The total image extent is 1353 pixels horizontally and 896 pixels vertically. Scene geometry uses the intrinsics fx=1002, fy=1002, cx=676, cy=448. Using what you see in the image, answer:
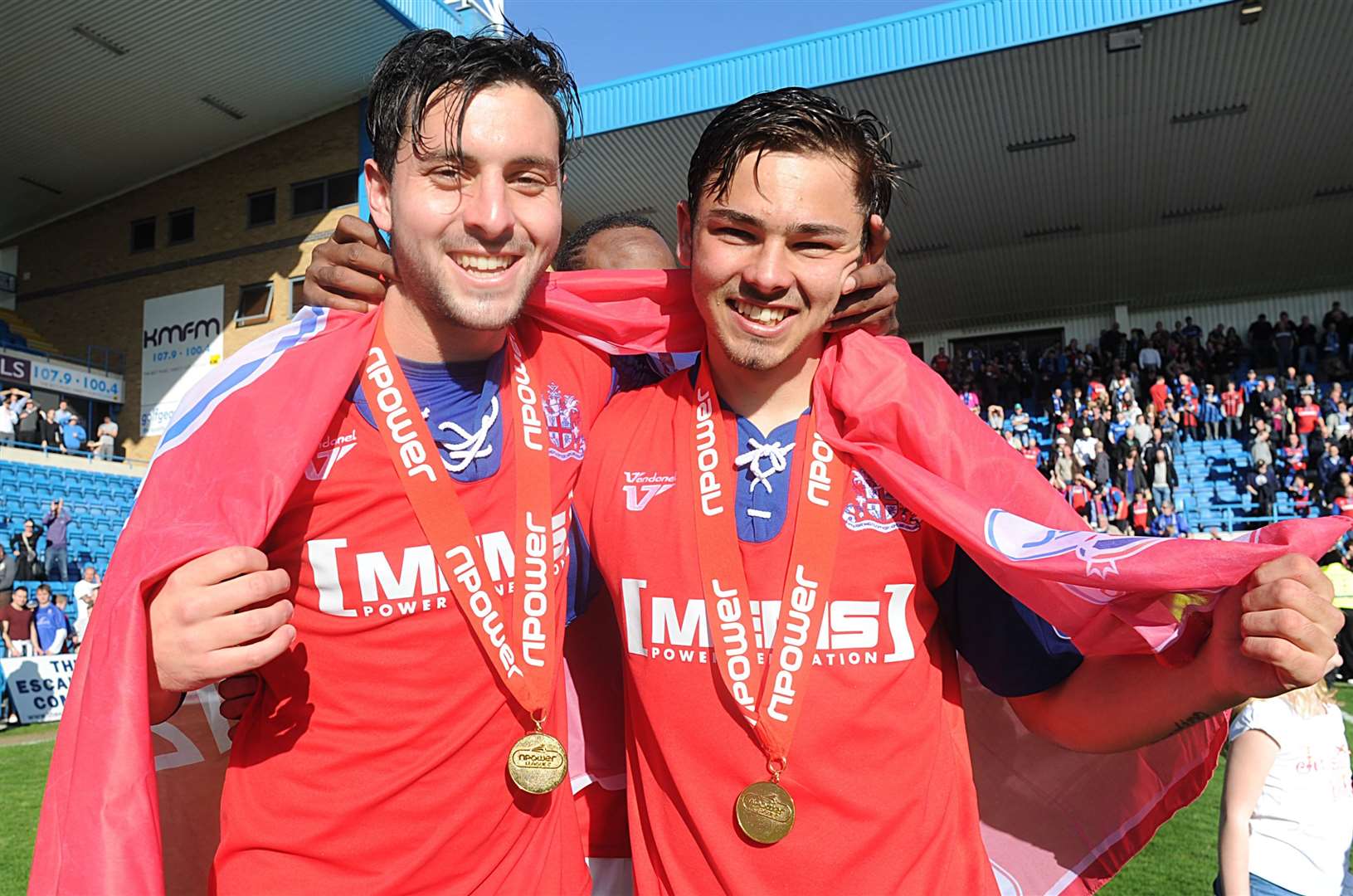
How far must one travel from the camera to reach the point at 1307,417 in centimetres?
1922

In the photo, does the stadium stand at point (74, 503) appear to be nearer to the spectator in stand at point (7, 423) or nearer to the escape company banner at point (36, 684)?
the spectator in stand at point (7, 423)

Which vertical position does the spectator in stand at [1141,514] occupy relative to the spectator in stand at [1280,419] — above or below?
below

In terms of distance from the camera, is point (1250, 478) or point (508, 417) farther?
point (1250, 478)

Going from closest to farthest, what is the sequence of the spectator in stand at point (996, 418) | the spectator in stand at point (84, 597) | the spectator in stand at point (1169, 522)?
1. the spectator in stand at point (84, 597)
2. the spectator in stand at point (1169, 522)
3. the spectator in stand at point (996, 418)

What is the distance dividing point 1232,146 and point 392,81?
2131cm

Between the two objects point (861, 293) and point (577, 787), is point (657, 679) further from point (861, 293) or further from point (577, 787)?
point (861, 293)

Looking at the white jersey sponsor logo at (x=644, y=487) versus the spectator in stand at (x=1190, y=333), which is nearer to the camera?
the white jersey sponsor logo at (x=644, y=487)

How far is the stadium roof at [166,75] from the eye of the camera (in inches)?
687

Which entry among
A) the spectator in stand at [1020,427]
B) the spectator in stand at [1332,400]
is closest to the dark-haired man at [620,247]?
the spectator in stand at [1020,427]

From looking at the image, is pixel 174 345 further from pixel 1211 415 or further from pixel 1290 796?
pixel 1290 796

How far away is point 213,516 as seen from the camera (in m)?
1.80

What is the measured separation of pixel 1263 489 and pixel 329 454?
1992cm

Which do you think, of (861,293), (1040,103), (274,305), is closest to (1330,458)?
(1040,103)

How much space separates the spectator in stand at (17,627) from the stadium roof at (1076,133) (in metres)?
10.3
